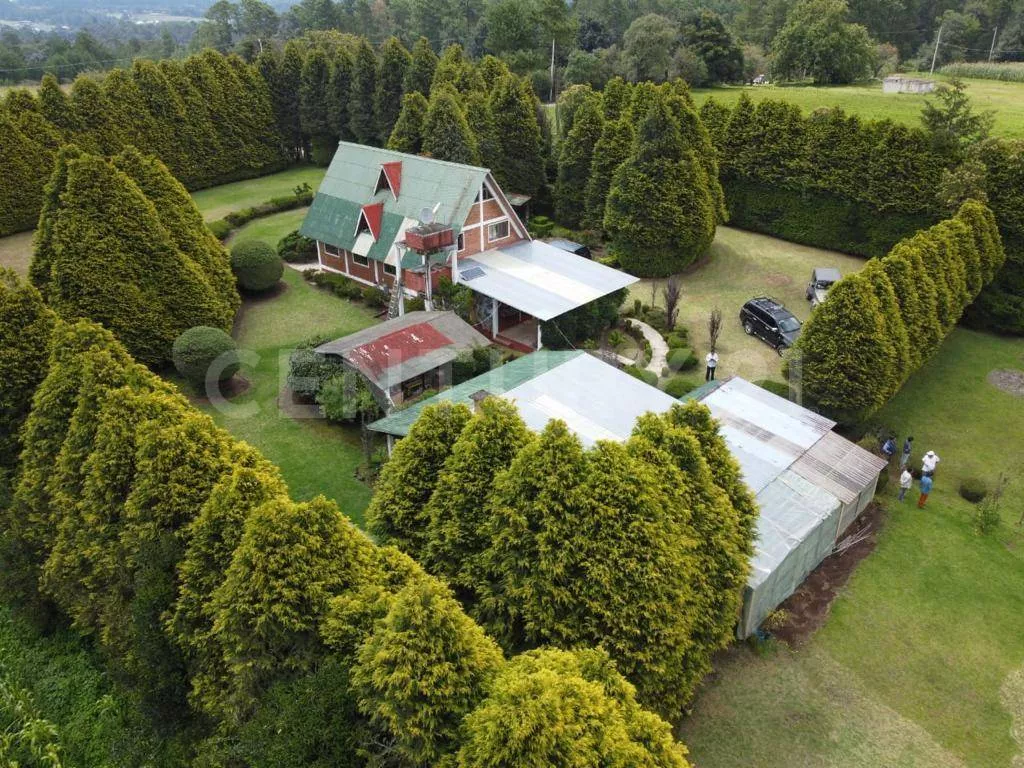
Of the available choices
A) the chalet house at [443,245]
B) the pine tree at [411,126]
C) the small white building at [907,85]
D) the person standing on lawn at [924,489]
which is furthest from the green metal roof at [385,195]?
the small white building at [907,85]

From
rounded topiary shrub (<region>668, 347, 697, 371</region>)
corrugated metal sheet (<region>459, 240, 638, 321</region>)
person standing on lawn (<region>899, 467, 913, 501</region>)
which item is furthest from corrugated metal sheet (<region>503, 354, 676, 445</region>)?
person standing on lawn (<region>899, 467, 913, 501</region>)

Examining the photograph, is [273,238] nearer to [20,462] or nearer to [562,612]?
[20,462]

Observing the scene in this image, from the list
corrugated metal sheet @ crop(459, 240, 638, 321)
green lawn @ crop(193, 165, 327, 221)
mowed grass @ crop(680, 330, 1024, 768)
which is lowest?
mowed grass @ crop(680, 330, 1024, 768)

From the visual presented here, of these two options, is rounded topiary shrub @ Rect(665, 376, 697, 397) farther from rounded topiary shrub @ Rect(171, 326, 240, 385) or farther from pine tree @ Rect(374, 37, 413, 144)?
pine tree @ Rect(374, 37, 413, 144)

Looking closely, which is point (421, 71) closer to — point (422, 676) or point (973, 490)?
point (973, 490)

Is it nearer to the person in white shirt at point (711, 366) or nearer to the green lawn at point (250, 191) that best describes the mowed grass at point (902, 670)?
the person in white shirt at point (711, 366)

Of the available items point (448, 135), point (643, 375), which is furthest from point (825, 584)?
point (448, 135)
